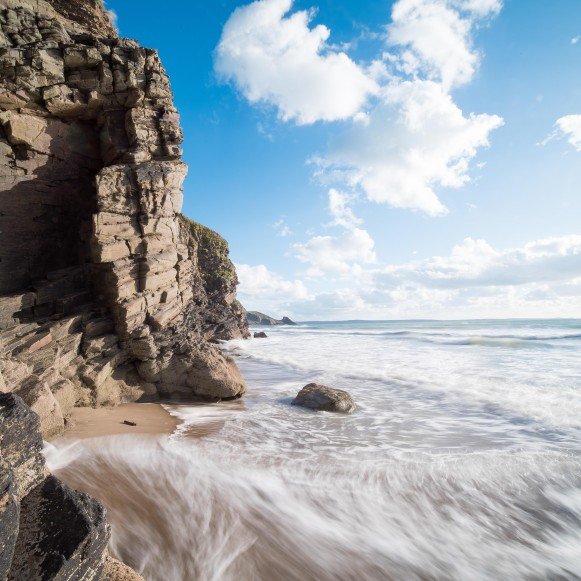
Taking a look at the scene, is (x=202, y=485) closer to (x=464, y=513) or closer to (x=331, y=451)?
(x=331, y=451)

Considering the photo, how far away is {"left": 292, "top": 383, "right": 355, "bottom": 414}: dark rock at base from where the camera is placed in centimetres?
889

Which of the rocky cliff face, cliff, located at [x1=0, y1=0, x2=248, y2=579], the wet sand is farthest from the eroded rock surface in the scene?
the rocky cliff face

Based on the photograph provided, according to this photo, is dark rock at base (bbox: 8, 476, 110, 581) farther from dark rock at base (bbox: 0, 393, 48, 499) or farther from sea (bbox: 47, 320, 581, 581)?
sea (bbox: 47, 320, 581, 581)

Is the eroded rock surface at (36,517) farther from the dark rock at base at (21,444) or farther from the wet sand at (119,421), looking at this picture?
the wet sand at (119,421)

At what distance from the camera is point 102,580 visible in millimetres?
2334

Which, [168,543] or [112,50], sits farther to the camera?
[112,50]

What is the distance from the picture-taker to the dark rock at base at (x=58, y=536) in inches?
78.8

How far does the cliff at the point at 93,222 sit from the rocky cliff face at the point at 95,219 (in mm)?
35

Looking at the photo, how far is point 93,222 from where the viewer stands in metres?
9.16

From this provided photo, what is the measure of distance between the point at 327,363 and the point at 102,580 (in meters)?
15.9

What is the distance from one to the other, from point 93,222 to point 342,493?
371 inches

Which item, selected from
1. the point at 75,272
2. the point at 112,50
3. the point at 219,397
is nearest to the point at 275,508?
the point at 219,397

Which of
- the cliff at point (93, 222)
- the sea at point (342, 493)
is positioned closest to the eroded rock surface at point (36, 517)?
the sea at point (342, 493)

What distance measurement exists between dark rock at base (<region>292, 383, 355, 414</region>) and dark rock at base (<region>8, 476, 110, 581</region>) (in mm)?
7085
